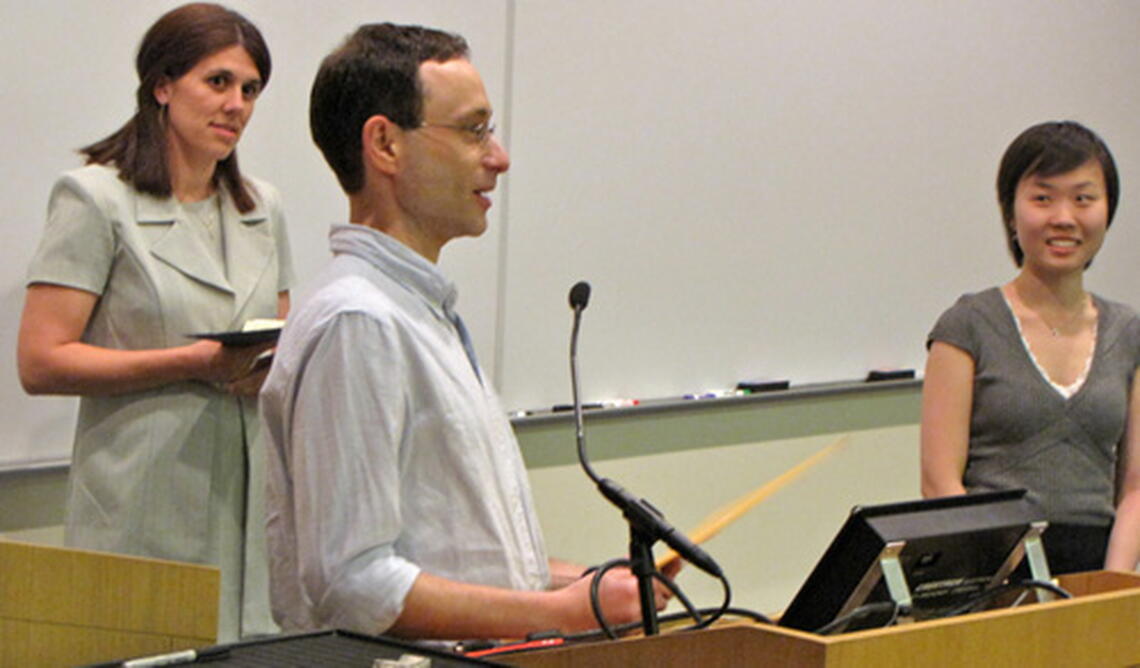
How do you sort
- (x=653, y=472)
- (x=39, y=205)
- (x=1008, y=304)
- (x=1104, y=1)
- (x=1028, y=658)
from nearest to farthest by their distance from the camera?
(x=1028, y=658) < (x=1008, y=304) < (x=39, y=205) < (x=653, y=472) < (x=1104, y=1)

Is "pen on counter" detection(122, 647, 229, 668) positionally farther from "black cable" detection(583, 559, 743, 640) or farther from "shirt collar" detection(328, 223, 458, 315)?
"shirt collar" detection(328, 223, 458, 315)

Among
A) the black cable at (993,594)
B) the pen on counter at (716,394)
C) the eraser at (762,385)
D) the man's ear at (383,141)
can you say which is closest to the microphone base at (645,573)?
the black cable at (993,594)

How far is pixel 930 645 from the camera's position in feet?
5.37

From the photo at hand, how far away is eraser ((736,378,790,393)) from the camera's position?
460 cm

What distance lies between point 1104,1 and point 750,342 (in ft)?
7.04

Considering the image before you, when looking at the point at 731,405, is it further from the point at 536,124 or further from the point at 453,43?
the point at 453,43

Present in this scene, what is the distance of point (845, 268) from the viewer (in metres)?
4.84

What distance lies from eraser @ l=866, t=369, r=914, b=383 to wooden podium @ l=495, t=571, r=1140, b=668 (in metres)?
3.07

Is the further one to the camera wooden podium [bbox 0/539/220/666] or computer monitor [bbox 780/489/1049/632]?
computer monitor [bbox 780/489/1049/632]

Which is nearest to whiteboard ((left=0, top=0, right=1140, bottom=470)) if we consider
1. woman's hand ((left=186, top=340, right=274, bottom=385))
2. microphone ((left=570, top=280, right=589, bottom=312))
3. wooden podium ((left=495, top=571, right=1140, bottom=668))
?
woman's hand ((left=186, top=340, right=274, bottom=385))

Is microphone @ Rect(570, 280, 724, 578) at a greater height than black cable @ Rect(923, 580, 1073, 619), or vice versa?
microphone @ Rect(570, 280, 724, 578)

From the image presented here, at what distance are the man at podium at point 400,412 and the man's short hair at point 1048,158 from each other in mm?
1300

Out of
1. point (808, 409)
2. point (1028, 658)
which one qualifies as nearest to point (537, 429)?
point (808, 409)

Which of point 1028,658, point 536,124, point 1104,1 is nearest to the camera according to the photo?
point 1028,658
